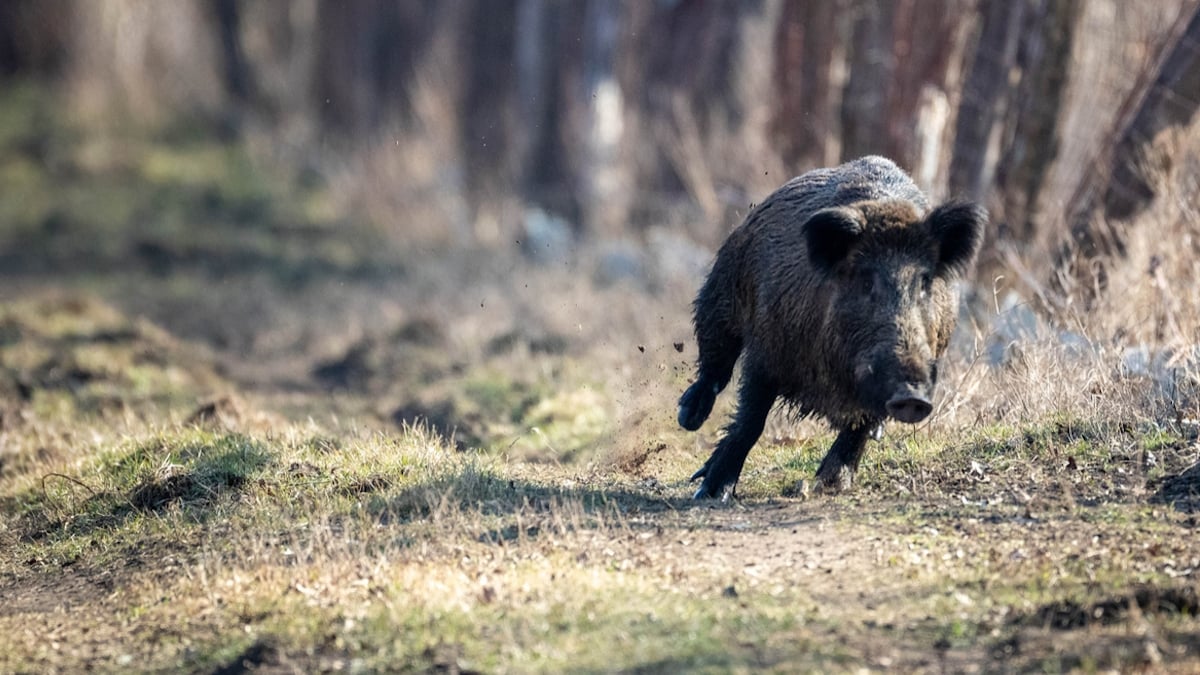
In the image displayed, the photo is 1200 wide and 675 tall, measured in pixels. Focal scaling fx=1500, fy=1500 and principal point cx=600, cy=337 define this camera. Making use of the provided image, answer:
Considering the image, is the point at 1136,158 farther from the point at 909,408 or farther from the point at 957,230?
the point at 909,408

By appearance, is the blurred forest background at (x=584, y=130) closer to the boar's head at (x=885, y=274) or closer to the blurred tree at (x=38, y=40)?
the blurred tree at (x=38, y=40)

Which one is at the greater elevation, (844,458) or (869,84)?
(869,84)

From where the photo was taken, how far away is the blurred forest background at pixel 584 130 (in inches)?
460

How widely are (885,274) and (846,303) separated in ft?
0.80

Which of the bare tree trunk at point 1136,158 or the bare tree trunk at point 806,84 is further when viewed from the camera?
the bare tree trunk at point 806,84

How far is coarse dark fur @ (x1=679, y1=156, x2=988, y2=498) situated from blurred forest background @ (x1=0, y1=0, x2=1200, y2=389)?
2335 mm

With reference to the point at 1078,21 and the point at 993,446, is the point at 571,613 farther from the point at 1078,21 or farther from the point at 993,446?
the point at 1078,21

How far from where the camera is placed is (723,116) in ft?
87.1

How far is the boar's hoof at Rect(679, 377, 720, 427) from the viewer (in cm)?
914

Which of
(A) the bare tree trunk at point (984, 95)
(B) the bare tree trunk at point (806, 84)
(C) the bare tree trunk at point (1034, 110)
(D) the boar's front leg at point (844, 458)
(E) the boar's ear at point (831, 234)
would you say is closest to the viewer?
(E) the boar's ear at point (831, 234)

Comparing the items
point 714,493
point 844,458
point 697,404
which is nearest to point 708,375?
point 697,404

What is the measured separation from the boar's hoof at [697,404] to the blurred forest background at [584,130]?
99.4 inches

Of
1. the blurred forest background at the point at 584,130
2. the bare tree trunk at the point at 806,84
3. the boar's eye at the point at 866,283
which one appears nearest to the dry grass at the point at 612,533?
the boar's eye at the point at 866,283

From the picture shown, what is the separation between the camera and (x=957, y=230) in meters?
7.62
